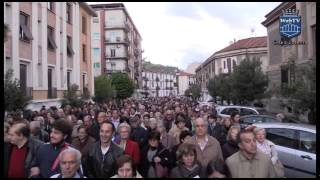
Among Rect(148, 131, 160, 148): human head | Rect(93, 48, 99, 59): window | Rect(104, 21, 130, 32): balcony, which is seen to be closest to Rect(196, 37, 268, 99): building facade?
Rect(104, 21, 130, 32): balcony

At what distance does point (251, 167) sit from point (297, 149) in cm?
523

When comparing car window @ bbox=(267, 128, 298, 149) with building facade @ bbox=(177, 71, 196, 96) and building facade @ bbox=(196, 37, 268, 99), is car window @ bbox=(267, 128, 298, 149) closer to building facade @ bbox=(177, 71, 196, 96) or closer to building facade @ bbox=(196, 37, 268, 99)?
building facade @ bbox=(196, 37, 268, 99)

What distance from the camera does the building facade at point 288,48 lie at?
26.0 m

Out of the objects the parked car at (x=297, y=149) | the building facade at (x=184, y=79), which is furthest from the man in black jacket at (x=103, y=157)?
the building facade at (x=184, y=79)

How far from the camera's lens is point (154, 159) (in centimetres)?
683

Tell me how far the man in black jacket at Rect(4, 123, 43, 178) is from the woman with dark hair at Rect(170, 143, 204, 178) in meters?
1.84

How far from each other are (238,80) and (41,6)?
14388 millimetres

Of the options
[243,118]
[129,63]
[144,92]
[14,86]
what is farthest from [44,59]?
[144,92]

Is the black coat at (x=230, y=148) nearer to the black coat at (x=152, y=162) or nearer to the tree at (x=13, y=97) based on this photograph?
the black coat at (x=152, y=162)

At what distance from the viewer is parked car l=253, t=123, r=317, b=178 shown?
380 inches

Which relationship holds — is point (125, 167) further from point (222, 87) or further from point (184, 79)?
point (184, 79)

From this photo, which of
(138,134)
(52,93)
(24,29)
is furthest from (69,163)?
(52,93)

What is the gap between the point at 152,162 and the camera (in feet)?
22.4

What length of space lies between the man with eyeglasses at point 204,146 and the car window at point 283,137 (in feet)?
13.6
